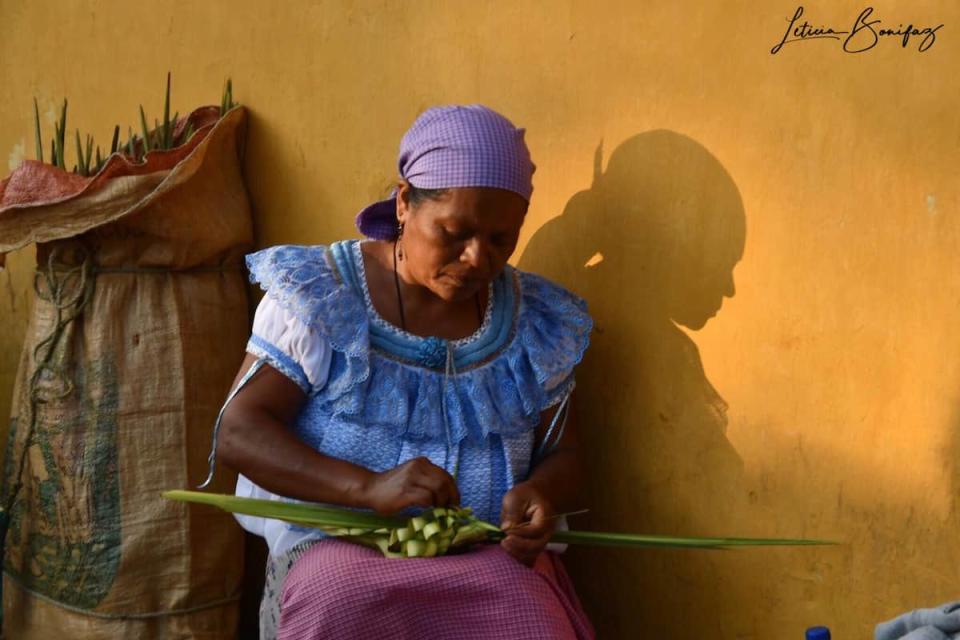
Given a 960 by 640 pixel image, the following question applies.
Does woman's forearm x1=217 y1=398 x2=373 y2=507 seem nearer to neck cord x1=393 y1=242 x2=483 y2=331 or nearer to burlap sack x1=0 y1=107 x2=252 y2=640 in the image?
neck cord x1=393 y1=242 x2=483 y2=331

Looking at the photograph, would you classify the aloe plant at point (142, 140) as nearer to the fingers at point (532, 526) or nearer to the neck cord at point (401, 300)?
the neck cord at point (401, 300)

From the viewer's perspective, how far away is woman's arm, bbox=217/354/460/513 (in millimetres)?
2803

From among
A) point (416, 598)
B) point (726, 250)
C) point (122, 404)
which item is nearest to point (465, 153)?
point (726, 250)

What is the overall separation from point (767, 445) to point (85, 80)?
2772mm

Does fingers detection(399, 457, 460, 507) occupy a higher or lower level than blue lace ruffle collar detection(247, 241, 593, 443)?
lower

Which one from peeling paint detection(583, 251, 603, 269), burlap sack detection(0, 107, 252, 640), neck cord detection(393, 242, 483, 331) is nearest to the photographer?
neck cord detection(393, 242, 483, 331)

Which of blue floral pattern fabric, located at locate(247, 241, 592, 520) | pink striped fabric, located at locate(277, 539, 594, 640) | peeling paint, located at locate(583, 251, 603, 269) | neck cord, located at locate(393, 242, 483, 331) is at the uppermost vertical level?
peeling paint, located at locate(583, 251, 603, 269)

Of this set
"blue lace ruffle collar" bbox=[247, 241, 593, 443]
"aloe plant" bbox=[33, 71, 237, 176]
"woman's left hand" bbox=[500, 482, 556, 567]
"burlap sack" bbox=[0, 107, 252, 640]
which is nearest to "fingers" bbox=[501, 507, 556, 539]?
"woman's left hand" bbox=[500, 482, 556, 567]

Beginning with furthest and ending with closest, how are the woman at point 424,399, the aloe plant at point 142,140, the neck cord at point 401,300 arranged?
the aloe plant at point 142,140 < the neck cord at point 401,300 < the woman at point 424,399

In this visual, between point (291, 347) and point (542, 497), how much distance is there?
2.19ft

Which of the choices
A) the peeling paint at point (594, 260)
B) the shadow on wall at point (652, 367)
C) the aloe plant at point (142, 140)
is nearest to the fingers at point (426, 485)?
the shadow on wall at point (652, 367)

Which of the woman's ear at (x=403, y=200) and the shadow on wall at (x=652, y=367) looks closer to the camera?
the woman's ear at (x=403, y=200)

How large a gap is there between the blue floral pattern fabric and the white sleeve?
0.02 m

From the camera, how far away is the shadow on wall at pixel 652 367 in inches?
124
